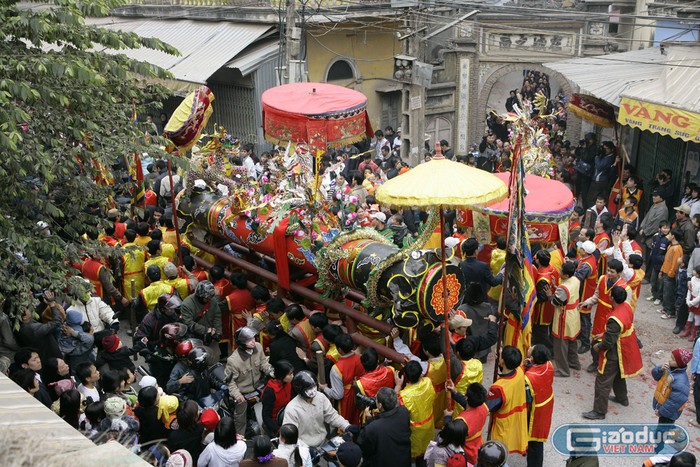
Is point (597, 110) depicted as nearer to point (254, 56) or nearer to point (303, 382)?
point (254, 56)

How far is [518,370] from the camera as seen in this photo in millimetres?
6562

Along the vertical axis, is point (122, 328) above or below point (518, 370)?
below

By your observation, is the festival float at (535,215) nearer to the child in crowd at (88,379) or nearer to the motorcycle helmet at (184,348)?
the motorcycle helmet at (184,348)

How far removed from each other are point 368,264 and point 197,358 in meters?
1.92

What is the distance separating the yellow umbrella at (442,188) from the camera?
19.8 feet

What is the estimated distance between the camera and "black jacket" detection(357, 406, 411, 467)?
601 centimetres

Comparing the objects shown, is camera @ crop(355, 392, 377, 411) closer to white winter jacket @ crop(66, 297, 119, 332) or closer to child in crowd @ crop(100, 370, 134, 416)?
child in crowd @ crop(100, 370, 134, 416)

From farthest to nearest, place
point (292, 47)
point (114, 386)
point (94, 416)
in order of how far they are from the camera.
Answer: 1. point (292, 47)
2. point (114, 386)
3. point (94, 416)

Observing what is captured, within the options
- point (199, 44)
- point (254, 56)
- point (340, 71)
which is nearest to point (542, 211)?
point (254, 56)

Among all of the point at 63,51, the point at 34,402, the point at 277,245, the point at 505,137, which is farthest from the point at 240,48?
the point at 34,402

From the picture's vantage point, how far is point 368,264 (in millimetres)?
7363

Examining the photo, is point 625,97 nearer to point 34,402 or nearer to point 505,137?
point 505,137

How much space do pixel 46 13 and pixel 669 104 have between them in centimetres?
944

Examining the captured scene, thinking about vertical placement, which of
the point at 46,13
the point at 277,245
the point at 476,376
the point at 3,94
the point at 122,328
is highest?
the point at 46,13
